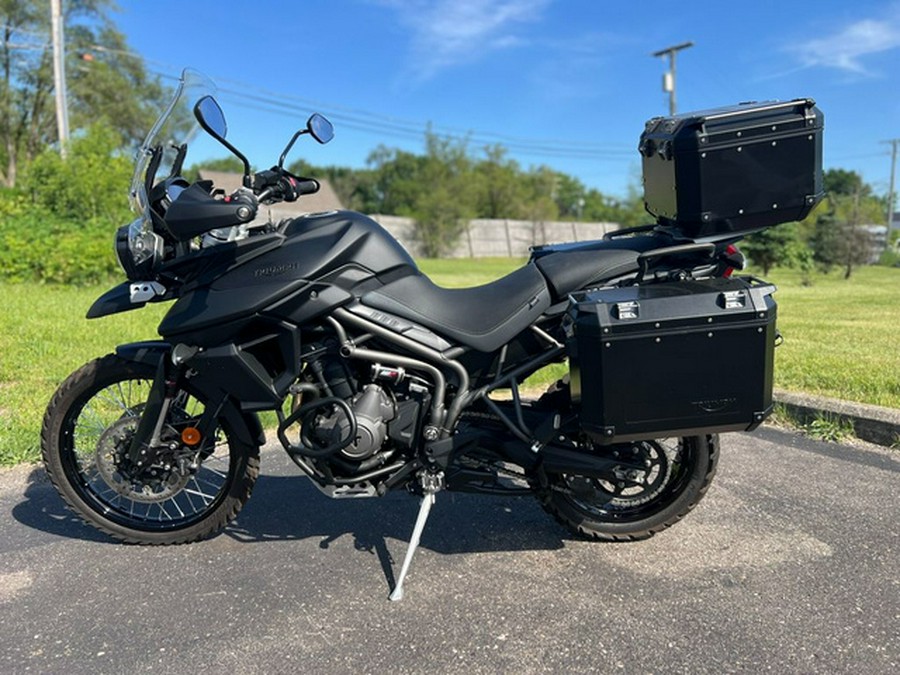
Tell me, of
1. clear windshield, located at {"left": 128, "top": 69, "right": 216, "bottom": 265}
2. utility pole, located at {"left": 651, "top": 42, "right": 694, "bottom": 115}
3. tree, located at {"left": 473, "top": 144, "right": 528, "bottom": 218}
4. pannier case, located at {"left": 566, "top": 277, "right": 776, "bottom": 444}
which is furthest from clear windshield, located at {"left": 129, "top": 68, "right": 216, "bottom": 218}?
tree, located at {"left": 473, "top": 144, "right": 528, "bottom": 218}

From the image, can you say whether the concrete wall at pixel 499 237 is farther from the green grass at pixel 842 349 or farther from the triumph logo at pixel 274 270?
the triumph logo at pixel 274 270

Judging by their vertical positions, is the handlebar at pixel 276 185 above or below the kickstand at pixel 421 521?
above

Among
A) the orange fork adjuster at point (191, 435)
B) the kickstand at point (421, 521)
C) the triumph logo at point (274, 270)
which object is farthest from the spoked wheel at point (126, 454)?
the kickstand at point (421, 521)

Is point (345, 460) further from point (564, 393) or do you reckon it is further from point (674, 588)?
point (674, 588)

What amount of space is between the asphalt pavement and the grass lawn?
1.49 m

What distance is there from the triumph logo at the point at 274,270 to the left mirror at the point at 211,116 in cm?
52

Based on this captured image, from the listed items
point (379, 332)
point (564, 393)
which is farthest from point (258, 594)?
point (564, 393)

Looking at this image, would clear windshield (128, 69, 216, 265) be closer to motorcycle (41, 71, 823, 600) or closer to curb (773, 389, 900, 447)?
motorcycle (41, 71, 823, 600)

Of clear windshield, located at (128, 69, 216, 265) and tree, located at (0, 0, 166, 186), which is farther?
tree, located at (0, 0, 166, 186)

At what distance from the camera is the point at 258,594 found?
2.55m

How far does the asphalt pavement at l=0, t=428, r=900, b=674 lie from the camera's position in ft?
7.13

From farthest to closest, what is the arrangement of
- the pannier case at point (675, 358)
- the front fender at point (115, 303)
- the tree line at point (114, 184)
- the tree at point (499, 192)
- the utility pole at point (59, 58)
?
the tree at point (499, 192)
the utility pole at point (59, 58)
the tree line at point (114, 184)
the front fender at point (115, 303)
the pannier case at point (675, 358)

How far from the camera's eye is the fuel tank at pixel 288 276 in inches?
100

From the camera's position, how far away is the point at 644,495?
2.90m
